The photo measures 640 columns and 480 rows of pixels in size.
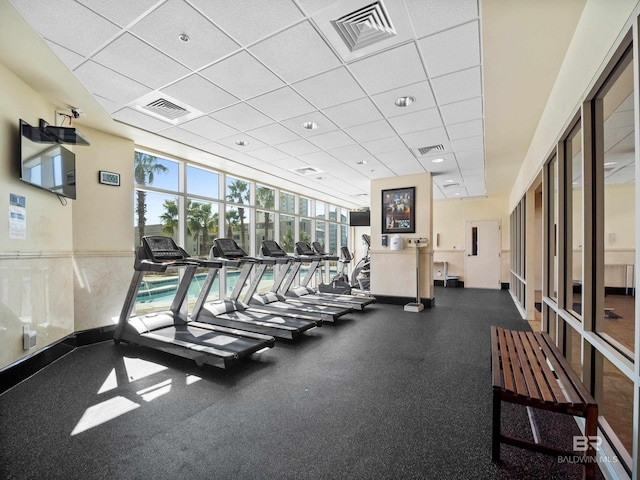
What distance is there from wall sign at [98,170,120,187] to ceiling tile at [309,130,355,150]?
289 centimetres

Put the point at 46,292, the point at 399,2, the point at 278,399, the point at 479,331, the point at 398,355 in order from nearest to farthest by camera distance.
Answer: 1. the point at 399,2
2. the point at 278,399
3. the point at 46,292
4. the point at 398,355
5. the point at 479,331

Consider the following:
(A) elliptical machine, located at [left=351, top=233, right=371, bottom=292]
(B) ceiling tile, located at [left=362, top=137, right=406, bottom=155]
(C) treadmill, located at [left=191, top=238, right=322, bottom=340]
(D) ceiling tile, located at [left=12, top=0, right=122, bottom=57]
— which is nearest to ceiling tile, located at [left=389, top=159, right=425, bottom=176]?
(B) ceiling tile, located at [left=362, top=137, right=406, bottom=155]

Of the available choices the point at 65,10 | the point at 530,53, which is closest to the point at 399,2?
the point at 530,53

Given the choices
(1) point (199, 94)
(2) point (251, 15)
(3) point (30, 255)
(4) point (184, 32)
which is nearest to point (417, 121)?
(2) point (251, 15)

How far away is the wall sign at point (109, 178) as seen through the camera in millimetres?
4270

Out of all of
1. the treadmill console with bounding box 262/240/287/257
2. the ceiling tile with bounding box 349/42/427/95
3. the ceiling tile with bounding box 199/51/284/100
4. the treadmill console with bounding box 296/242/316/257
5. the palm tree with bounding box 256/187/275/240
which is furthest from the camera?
the palm tree with bounding box 256/187/275/240

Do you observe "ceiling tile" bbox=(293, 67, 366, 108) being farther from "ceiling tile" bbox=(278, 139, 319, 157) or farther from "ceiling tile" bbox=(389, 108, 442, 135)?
"ceiling tile" bbox=(278, 139, 319, 157)

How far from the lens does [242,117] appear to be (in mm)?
3873

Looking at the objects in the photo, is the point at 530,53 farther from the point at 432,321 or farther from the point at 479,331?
the point at 432,321

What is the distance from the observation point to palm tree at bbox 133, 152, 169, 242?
4.98 m

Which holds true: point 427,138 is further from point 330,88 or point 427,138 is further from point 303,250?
point 303,250

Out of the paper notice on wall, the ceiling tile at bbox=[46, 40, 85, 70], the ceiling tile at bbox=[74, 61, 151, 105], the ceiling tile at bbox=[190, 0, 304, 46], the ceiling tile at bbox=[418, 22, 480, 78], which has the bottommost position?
the paper notice on wall

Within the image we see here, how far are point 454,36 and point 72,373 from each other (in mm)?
4710

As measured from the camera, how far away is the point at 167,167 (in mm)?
5445
